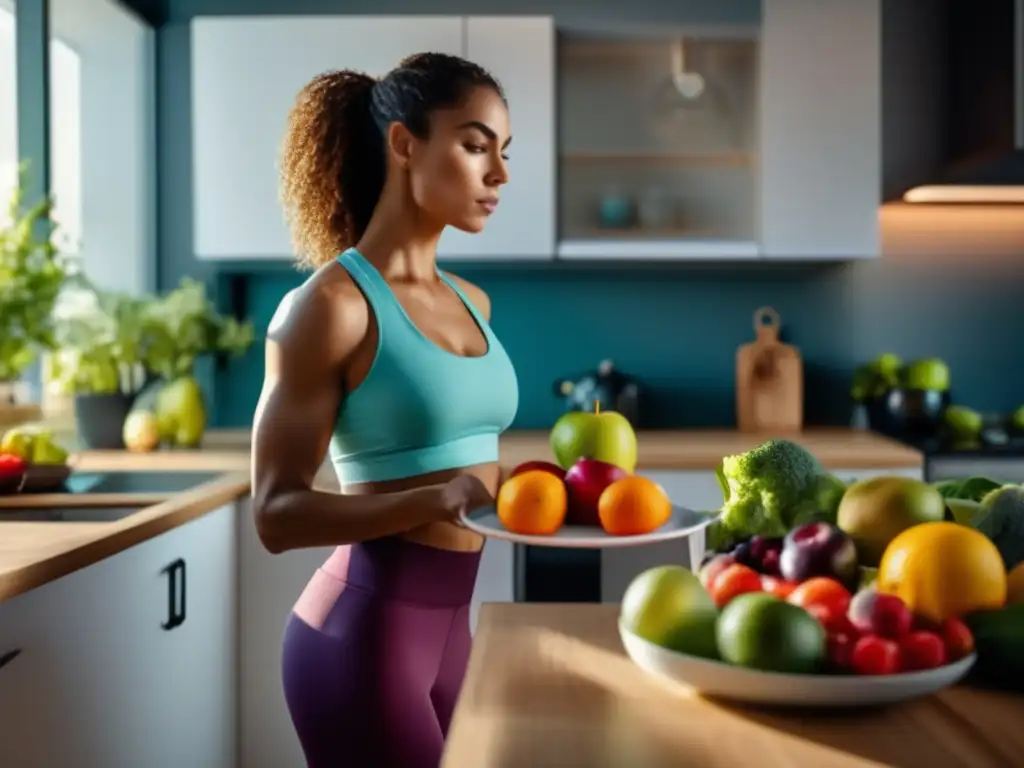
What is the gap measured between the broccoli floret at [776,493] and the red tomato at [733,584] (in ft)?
0.47

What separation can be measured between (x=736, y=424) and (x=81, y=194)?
78.4 inches

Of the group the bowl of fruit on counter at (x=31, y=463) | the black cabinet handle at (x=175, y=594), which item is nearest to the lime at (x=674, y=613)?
the black cabinet handle at (x=175, y=594)

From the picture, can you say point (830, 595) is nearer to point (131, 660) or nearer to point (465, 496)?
point (465, 496)

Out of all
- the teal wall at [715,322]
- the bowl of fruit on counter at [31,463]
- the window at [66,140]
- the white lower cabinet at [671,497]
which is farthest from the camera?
the teal wall at [715,322]

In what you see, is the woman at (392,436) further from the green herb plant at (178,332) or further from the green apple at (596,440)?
the green herb plant at (178,332)

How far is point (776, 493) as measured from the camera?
114cm

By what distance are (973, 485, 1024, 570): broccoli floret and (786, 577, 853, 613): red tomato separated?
210 millimetres

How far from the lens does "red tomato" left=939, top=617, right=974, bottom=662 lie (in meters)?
0.89

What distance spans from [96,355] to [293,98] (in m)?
0.85

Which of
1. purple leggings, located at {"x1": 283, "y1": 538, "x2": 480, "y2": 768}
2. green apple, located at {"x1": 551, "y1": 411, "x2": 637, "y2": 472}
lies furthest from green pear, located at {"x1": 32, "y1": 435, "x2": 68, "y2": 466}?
green apple, located at {"x1": 551, "y1": 411, "x2": 637, "y2": 472}

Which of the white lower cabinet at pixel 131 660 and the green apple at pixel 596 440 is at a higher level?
the green apple at pixel 596 440

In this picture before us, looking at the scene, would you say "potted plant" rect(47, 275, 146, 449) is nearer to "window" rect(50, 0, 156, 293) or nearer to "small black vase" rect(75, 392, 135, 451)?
"small black vase" rect(75, 392, 135, 451)

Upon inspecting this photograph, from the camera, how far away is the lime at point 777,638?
2.81ft

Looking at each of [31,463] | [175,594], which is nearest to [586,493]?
[175,594]
